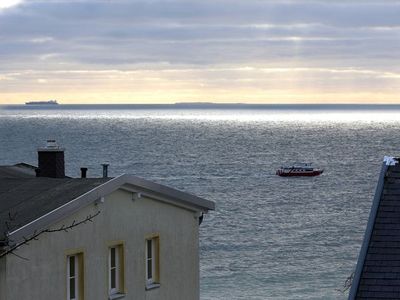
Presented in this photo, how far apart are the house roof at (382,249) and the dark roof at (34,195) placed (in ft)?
23.1

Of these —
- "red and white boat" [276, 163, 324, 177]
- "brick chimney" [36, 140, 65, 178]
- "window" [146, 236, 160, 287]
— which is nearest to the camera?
"window" [146, 236, 160, 287]

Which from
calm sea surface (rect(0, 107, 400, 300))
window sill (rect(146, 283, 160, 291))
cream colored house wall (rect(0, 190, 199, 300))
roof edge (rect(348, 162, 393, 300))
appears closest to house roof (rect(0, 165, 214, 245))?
cream colored house wall (rect(0, 190, 199, 300))

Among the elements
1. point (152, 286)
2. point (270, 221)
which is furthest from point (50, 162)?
point (270, 221)

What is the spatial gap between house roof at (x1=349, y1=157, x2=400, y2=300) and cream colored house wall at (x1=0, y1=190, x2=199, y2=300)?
7140mm

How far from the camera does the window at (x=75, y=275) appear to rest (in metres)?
22.1

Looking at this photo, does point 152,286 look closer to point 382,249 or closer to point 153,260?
point 153,260

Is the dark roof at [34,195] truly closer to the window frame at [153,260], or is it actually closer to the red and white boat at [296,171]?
the window frame at [153,260]

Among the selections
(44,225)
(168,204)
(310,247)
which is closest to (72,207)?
(44,225)

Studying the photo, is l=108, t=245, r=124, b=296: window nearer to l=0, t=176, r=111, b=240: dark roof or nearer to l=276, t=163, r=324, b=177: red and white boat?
l=0, t=176, r=111, b=240: dark roof

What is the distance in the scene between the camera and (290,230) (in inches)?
3659

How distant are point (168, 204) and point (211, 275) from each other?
44286 millimetres

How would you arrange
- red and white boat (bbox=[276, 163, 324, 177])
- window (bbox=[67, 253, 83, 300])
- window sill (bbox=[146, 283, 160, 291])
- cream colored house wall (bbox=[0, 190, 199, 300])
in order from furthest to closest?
red and white boat (bbox=[276, 163, 324, 177]), window sill (bbox=[146, 283, 160, 291]), window (bbox=[67, 253, 83, 300]), cream colored house wall (bbox=[0, 190, 199, 300])

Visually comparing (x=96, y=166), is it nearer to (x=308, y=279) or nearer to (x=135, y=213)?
(x=308, y=279)

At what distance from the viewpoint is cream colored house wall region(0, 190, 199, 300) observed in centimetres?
2059
